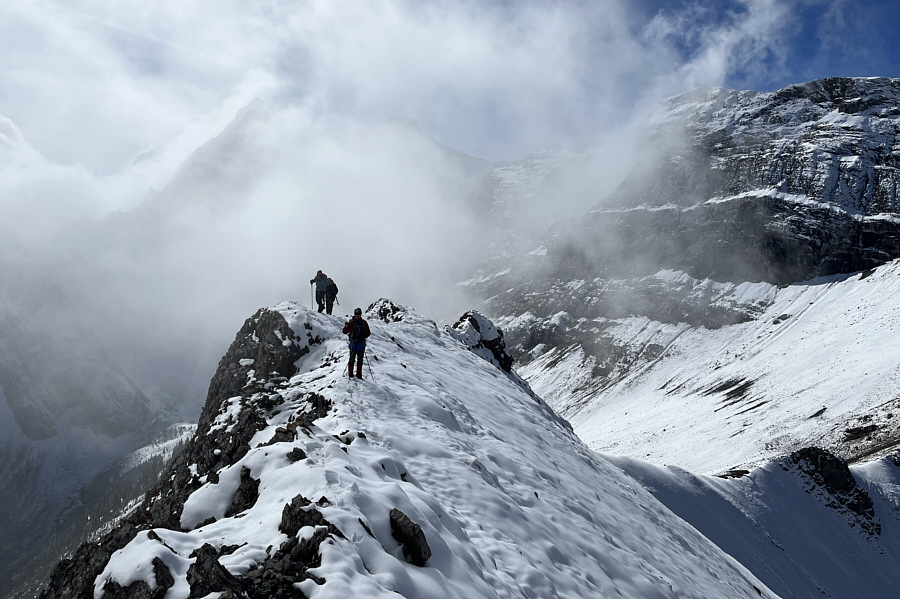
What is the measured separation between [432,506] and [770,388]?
13013 cm

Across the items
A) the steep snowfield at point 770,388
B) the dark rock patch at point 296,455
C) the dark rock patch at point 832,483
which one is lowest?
the steep snowfield at point 770,388

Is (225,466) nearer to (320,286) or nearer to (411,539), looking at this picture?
(411,539)

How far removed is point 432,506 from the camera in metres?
12.0

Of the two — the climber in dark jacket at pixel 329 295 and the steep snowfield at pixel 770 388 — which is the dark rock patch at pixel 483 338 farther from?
the steep snowfield at pixel 770 388

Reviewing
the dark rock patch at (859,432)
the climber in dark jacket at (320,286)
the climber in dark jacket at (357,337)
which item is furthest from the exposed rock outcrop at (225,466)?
the dark rock patch at (859,432)

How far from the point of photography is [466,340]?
146 ft

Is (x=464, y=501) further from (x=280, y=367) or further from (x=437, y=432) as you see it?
(x=280, y=367)

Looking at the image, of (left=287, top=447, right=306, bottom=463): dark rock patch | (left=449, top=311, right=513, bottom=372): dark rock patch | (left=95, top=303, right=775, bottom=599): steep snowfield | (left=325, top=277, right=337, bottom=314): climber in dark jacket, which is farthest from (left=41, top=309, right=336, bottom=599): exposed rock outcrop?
(left=449, top=311, right=513, bottom=372): dark rock patch

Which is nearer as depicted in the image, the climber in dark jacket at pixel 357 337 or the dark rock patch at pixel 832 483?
the climber in dark jacket at pixel 357 337

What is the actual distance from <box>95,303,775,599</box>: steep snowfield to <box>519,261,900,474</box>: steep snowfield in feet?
203

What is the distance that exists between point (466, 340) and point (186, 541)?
34.8 meters

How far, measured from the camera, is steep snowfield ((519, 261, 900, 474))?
8650 cm

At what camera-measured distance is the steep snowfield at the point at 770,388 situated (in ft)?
284

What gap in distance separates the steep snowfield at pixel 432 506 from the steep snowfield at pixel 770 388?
6199 centimetres
